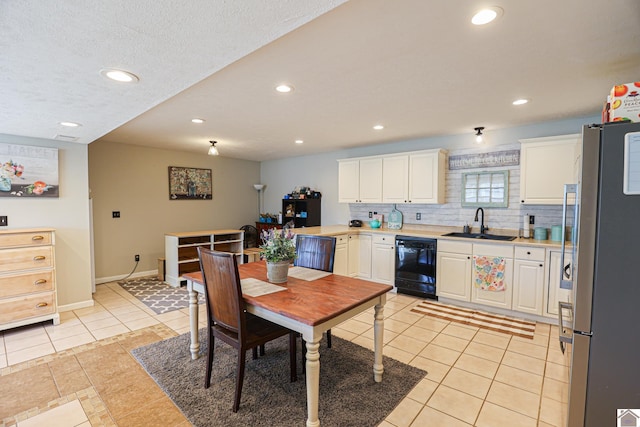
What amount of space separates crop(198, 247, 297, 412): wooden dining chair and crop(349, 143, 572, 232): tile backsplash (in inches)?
127

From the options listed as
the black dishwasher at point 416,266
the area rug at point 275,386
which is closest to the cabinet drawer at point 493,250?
the black dishwasher at point 416,266

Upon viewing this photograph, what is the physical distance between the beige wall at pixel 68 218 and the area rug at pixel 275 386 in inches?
68.2

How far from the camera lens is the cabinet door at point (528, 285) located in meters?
3.44

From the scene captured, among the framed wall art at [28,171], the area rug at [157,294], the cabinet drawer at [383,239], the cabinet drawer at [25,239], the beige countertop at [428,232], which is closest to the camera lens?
the cabinet drawer at [25,239]

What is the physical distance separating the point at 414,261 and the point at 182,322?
306 centimetres

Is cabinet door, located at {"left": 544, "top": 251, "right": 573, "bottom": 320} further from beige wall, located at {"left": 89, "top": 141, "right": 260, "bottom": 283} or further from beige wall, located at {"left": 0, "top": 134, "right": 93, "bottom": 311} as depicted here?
beige wall, located at {"left": 89, "top": 141, "right": 260, "bottom": 283}

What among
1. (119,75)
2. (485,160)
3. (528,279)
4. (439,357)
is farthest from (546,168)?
(119,75)

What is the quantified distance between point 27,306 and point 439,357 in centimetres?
415

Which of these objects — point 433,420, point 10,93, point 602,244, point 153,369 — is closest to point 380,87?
point 602,244

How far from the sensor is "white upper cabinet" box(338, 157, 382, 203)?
4.97 meters

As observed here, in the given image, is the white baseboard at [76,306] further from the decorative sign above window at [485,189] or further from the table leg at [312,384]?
the decorative sign above window at [485,189]

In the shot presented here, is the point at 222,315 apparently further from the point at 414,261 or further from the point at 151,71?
the point at 414,261

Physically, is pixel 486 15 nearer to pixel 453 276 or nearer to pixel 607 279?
pixel 607 279

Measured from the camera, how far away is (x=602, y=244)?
128 centimetres
